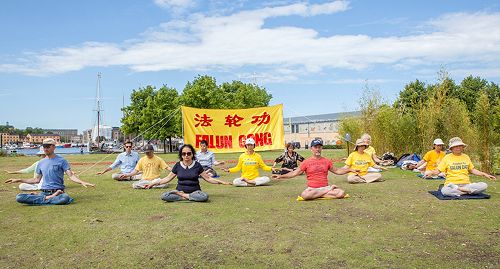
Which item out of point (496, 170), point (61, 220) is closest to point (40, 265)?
point (61, 220)

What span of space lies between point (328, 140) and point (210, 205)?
234 feet

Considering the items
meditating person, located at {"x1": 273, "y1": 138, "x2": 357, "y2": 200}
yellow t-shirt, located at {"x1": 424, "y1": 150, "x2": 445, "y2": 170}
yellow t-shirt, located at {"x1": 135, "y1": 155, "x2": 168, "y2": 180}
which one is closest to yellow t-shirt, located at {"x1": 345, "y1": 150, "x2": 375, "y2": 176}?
yellow t-shirt, located at {"x1": 424, "y1": 150, "x2": 445, "y2": 170}

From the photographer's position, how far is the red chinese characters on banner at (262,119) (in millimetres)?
19719

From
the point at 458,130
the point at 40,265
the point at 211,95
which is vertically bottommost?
the point at 40,265

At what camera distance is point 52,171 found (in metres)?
9.98

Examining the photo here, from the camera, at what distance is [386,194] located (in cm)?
1088

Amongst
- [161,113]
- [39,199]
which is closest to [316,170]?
[39,199]

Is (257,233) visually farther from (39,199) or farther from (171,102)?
(171,102)

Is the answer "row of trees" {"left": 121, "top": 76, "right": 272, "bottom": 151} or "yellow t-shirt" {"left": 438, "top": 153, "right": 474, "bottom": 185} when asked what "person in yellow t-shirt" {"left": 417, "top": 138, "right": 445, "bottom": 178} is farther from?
"row of trees" {"left": 121, "top": 76, "right": 272, "bottom": 151}

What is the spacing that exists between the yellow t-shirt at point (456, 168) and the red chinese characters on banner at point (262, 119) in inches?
401

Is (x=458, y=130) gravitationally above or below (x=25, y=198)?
above

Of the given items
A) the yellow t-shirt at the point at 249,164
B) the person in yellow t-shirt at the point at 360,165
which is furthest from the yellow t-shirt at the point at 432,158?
the yellow t-shirt at the point at 249,164

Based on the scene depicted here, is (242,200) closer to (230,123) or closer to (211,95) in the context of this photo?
(230,123)

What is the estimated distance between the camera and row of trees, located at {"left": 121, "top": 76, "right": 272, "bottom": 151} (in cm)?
5038
